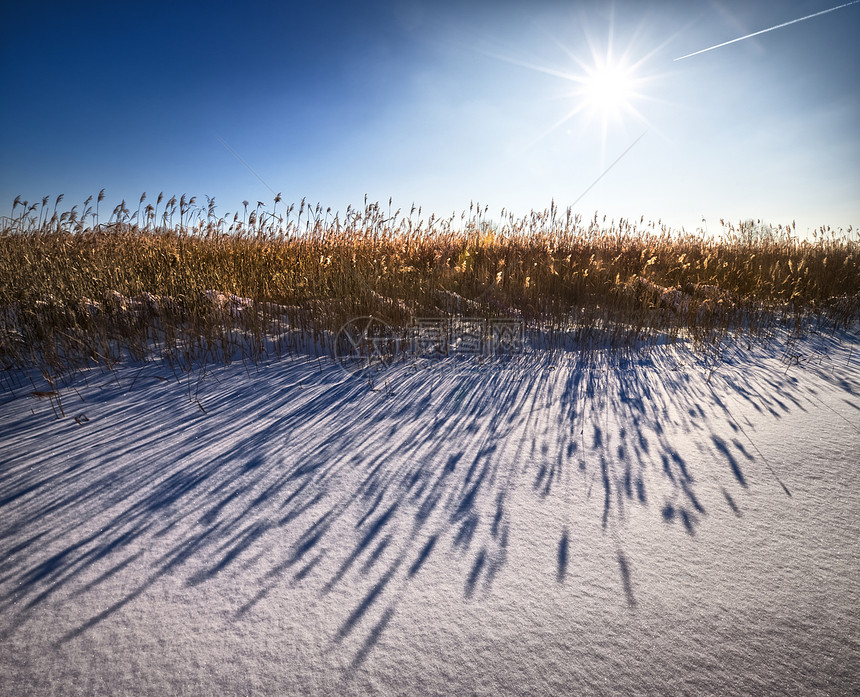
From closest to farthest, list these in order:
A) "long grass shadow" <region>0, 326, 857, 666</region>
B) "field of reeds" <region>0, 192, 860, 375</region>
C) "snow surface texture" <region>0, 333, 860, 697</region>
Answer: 1. "snow surface texture" <region>0, 333, 860, 697</region>
2. "long grass shadow" <region>0, 326, 857, 666</region>
3. "field of reeds" <region>0, 192, 860, 375</region>

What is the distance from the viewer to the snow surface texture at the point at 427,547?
0.88 metres

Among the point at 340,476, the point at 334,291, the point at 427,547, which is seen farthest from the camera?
the point at 334,291

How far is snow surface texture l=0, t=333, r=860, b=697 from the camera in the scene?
883 millimetres

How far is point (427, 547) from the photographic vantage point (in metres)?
1.22

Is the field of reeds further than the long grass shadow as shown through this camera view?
Yes

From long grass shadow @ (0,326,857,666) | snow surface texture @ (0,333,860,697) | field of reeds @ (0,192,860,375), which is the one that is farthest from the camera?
field of reeds @ (0,192,860,375)

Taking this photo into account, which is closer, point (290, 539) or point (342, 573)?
point (342, 573)

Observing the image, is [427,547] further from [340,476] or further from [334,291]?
[334,291]

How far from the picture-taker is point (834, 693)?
82 cm

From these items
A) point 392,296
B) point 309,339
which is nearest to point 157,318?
point 309,339

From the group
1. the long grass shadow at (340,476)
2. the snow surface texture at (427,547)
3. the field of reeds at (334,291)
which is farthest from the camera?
the field of reeds at (334,291)

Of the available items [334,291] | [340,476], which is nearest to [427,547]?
[340,476]

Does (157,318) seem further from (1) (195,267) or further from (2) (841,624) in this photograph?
(2) (841,624)

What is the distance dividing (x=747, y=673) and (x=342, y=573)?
932 millimetres
